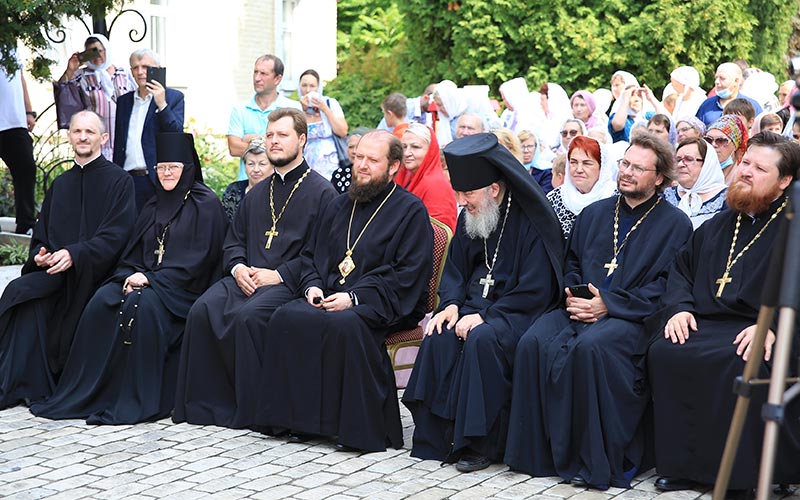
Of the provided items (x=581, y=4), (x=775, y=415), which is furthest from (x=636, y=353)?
(x=581, y=4)

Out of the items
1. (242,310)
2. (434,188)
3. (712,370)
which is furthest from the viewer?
(434,188)

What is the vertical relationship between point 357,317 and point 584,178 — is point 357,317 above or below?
below

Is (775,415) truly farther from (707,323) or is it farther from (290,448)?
(290,448)

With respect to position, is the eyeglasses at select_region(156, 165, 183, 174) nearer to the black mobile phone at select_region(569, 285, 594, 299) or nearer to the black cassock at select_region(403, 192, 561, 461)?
the black cassock at select_region(403, 192, 561, 461)

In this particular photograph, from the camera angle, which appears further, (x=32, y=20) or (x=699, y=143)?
(x=32, y=20)

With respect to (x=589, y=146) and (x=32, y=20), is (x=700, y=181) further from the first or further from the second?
(x=32, y=20)

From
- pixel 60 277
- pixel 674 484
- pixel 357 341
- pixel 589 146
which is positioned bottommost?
pixel 674 484

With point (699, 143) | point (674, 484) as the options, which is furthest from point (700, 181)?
point (674, 484)

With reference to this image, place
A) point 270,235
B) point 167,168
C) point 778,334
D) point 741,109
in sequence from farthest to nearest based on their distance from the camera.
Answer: point 741,109
point 167,168
point 270,235
point 778,334

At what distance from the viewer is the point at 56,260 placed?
299 inches

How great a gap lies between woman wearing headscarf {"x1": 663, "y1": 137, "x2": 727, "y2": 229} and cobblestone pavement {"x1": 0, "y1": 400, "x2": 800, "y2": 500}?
197 cm

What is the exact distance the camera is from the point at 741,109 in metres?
9.59

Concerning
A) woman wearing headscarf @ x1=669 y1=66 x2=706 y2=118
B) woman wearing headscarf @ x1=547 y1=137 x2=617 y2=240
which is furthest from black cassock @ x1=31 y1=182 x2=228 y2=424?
woman wearing headscarf @ x1=669 y1=66 x2=706 y2=118

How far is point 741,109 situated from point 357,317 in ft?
15.1
